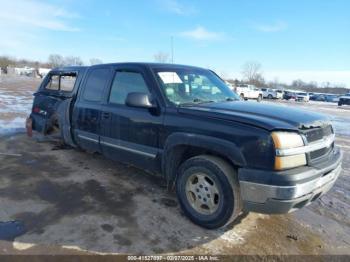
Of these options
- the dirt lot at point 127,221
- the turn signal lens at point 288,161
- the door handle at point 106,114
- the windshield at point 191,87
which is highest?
the windshield at point 191,87

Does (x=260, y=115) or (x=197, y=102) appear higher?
(x=197, y=102)

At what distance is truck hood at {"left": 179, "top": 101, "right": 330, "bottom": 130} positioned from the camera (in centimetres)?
320

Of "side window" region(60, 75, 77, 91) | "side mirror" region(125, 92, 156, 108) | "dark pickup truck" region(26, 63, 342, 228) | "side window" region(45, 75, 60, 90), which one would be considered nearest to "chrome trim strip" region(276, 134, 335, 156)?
"dark pickup truck" region(26, 63, 342, 228)

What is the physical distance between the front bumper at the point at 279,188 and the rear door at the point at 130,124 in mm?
1401

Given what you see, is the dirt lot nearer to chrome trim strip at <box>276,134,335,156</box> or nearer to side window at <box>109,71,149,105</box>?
chrome trim strip at <box>276,134,335,156</box>

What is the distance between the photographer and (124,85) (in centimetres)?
474

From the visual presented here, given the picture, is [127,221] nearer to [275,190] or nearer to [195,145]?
[195,145]

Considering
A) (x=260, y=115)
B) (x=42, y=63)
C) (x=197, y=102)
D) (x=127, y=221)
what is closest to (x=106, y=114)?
(x=197, y=102)

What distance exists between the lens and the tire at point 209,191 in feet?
11.0

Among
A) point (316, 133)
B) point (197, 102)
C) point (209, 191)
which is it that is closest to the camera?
point (316, 133)

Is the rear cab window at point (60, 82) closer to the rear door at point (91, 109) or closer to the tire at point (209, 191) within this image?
the rear door at point (91, 109)

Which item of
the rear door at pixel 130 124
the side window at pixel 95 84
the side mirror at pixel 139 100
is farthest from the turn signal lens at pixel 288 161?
the side window at pixel 95 84

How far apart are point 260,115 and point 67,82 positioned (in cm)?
458

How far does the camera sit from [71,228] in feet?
11.6
